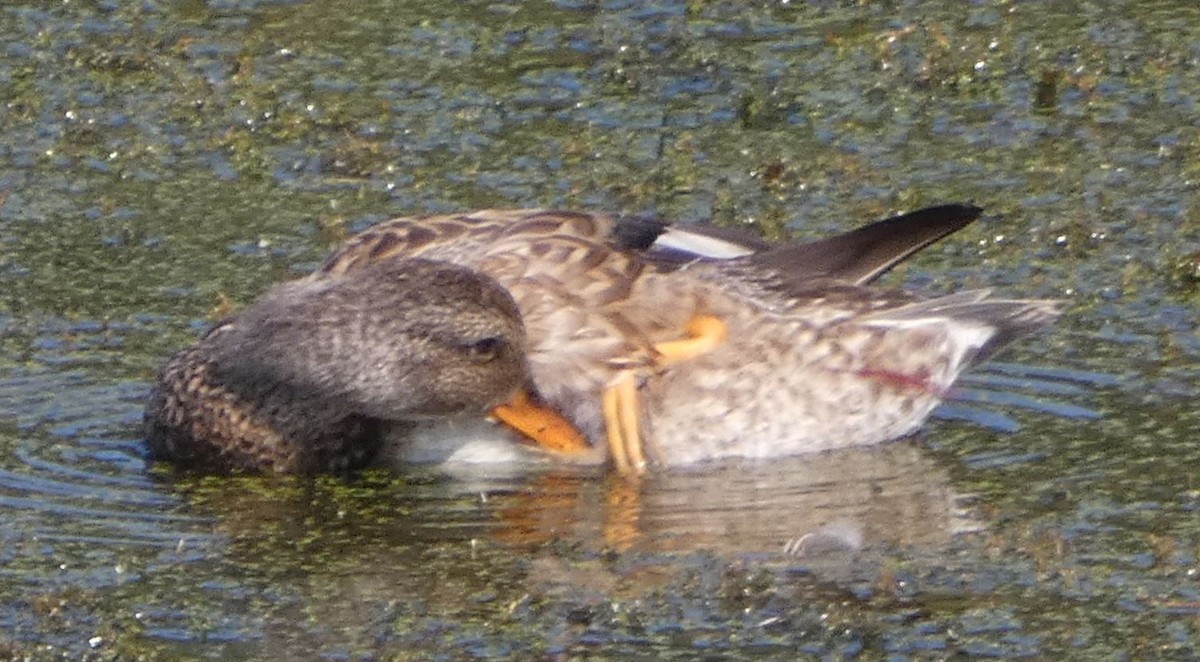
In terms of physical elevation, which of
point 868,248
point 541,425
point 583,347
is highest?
point 868,248

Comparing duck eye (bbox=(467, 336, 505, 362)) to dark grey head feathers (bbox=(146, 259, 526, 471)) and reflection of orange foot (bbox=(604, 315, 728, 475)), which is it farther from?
reflection of orange foot (bbox=(604, 315, 728, 475))

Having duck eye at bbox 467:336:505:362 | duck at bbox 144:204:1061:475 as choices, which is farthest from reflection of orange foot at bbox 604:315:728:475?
duck eye at bbox 467:336:505:362

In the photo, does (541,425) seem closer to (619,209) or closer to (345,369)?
(345,369)

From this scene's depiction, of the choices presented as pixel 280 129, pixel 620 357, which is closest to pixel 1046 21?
pixel 280 129

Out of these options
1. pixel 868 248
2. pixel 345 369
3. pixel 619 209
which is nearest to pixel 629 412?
pixel 345 369

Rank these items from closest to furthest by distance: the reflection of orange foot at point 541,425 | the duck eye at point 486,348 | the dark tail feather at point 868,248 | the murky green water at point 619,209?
1. the murky green water at point 619,209
2. the duck eye at point 486,348
3. the reflection of orange foot at point 541,425
4. the dark tail feather at point 868,248

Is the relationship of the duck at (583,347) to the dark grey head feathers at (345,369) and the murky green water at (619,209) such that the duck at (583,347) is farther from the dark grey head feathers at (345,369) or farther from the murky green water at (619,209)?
the murky green water at (619,209)

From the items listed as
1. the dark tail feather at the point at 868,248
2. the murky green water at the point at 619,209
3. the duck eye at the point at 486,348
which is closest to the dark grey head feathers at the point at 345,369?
the duck eye at the point at 486,348
